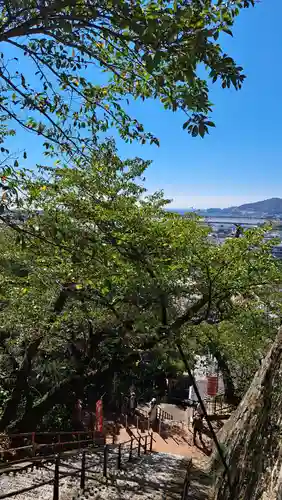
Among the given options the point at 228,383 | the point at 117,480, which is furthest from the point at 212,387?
the point at 117,480

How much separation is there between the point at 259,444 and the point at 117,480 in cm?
445

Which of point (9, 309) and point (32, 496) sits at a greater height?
point (9, 309)

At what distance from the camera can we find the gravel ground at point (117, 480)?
18.9 feet

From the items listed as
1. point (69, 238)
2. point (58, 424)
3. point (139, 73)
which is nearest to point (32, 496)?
point (69, 238)

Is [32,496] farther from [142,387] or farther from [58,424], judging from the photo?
[142,387]

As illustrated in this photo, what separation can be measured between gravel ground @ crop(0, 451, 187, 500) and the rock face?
2.56ft

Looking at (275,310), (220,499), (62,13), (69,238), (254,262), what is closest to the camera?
(62,13)

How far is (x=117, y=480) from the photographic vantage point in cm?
771

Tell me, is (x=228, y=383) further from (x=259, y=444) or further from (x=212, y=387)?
(x=259, y=444)

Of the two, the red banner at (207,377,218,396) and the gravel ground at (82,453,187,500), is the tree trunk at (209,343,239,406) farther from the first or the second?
the gravel ground at (82,453,187,500)

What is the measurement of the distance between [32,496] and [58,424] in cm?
762

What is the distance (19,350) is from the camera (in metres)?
12.3

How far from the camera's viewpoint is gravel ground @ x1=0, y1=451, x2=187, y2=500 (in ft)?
18.9

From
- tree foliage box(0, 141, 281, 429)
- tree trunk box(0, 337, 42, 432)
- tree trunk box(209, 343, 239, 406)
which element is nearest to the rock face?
tree foliage box(0, 141, 281, 429)
